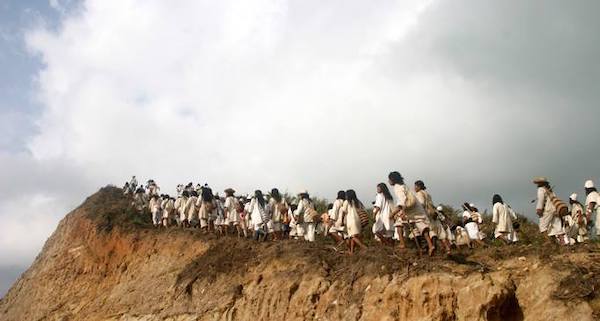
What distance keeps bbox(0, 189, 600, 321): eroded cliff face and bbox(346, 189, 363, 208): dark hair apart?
1.28 metres

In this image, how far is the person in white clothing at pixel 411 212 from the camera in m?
10.4

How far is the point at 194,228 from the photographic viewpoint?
782 inches

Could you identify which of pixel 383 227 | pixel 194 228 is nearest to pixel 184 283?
pixel 194 228

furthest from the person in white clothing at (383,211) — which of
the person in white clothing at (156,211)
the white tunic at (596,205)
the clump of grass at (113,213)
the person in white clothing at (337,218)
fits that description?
the clump of grass at (113,213)

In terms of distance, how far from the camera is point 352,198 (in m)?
12.8

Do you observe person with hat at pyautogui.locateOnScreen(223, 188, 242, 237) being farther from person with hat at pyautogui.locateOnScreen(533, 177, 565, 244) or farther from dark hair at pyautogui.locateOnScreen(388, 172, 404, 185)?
person with hat at pyautogui.locateOnScreen(533, 177, 565, 244)

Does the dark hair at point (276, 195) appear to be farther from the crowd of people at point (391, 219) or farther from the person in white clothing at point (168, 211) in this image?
the person in white clothing at point (168, 211)

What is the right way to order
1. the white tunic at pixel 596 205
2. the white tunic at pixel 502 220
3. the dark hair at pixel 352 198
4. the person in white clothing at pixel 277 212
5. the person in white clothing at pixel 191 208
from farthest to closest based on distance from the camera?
the person in white clothing at pixel 191 208 < the person in white clothing at pixel 277 212 < the white tunic at pixel 502 220 < the dark hair at pixel 352 198 < the white tunic at pixel 596 205

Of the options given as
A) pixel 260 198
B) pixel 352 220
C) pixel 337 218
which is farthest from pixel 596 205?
pixel 260 198

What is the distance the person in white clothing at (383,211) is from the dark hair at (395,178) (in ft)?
3.15

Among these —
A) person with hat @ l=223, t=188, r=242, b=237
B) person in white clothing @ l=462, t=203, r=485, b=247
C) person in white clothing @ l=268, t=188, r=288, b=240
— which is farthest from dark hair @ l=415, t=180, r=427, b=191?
person with hat @ l=223, t=188, r=242, b=237

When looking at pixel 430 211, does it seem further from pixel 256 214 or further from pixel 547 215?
pixel 256 214

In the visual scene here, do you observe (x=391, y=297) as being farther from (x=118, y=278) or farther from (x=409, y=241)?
(x=118, y=278)

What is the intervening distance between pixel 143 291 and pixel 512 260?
12.7 meters
